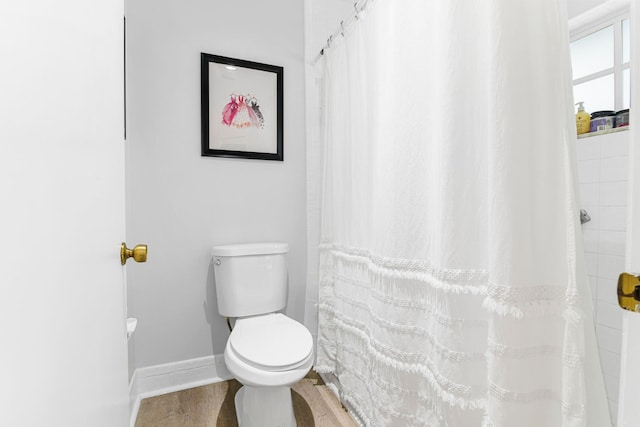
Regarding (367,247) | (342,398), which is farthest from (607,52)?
(342,398)

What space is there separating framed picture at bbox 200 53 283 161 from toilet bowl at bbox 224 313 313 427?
3.22 ft

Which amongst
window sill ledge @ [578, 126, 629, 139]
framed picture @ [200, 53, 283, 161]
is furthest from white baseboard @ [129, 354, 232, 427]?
window sill ledge @ [578, 126, 629, 139]

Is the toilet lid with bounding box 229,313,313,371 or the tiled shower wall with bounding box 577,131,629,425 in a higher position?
the tiled shower wall with bounding box 577,131,629,425

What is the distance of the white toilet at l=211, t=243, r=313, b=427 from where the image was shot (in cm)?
120

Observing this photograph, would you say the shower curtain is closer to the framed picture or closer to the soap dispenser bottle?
the framed picture

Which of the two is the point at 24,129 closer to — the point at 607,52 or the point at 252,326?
the point at 252,326

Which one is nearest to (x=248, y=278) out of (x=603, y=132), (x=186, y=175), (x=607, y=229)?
(x=186, y=175)

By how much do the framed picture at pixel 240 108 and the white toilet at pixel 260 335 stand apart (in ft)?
1.88

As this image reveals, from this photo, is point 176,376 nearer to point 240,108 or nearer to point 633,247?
point 240,108

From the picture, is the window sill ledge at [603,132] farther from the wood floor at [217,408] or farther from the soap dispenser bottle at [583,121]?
the wood floor at [217,408]

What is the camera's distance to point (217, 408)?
5.15 feet

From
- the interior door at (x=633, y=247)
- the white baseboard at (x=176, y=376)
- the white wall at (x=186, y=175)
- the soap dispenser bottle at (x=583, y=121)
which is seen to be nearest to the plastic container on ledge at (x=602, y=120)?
the soap dispenser bottle at (x=583, y=121)

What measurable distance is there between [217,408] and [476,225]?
1.50 m

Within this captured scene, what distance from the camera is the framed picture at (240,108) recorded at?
176cm
